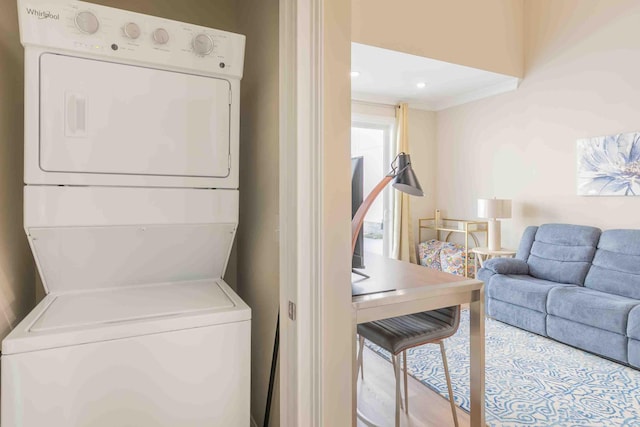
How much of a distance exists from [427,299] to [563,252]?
2.84 m

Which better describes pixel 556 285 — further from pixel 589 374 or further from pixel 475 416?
pixel 475 416

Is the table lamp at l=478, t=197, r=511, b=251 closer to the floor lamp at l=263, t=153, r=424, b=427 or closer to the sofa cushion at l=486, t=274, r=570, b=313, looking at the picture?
the sofa cushion at l=486, t=274, r=570, b=313

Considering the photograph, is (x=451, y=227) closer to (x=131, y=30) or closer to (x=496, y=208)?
(x=496, y=208)

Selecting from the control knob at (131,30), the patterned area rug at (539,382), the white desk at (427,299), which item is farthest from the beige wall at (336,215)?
the patterned area rug at (539,382)

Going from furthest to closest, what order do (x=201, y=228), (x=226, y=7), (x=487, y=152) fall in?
(x=487, y=152) → (x=226, y=7) → (x=201, y=228)

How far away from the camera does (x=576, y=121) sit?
3740 millimetres

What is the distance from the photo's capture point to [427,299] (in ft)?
4.81

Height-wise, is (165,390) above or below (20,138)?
below

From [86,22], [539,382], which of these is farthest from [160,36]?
[539,382]

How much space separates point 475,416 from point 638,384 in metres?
1.61

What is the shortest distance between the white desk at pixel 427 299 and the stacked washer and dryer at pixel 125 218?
0.48m

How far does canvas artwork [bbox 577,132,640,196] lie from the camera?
3299mm

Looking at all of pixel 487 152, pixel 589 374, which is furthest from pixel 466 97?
pixel 589 374

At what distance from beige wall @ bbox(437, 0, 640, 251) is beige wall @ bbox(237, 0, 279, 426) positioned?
3667 mm
